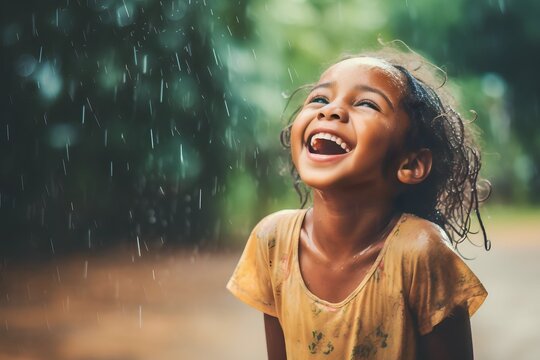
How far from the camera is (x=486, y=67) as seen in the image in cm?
572

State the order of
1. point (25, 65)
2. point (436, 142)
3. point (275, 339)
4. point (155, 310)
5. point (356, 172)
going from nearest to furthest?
point (356, 172)
point (436, 142)
point (275, 339)
point (155, 310)
point (25, 65)

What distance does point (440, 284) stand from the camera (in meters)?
1.25

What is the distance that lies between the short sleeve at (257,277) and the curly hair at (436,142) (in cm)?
29

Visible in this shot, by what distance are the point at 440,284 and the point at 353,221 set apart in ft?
0.66

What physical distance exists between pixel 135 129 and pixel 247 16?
94 cm

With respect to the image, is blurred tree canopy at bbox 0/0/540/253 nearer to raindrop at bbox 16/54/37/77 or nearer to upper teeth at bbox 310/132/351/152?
raindrop at bbox 16/54/37/77

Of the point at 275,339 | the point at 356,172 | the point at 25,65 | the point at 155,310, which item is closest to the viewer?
the point at 356,172

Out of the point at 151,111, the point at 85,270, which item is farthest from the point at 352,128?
the point at 85,270

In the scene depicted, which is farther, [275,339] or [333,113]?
[275,339]

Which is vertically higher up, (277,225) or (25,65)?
(25,65)

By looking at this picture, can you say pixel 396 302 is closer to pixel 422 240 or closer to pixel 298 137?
pixel 422 240

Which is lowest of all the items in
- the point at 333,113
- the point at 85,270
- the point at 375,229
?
the point at 375,229

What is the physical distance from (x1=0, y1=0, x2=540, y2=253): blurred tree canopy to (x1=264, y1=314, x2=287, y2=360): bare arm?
2.49m

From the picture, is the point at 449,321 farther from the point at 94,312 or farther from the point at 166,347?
the point at 94,312
